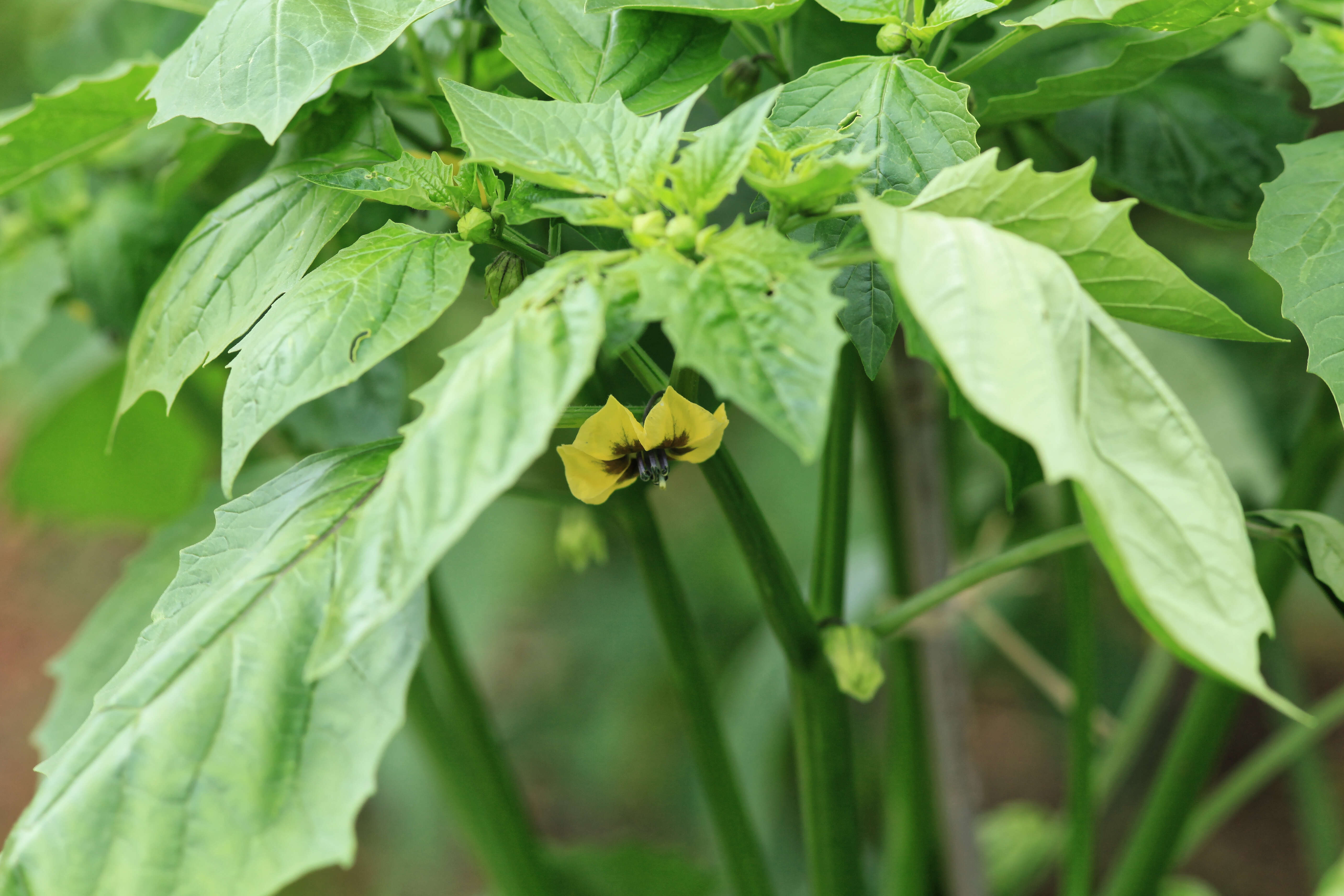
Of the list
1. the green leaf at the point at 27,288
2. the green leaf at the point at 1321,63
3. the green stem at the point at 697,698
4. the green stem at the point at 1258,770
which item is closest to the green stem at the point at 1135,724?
the green stem at the point at 1258,770

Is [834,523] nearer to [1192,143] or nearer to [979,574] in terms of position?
[979,574]

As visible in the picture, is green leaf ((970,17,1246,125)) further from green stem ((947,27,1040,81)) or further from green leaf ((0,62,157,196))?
green leaf ((0,62,157,196))

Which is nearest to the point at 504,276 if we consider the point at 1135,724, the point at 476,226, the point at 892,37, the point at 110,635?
the point at 476,226

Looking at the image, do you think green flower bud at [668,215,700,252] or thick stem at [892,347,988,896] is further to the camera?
thick stem at [892,347,988,896]

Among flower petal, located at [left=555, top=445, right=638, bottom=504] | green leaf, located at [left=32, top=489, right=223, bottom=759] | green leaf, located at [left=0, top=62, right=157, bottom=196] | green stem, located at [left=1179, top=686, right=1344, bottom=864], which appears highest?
green leaf, located at [left=0, top=62, right=157, bottom=196]

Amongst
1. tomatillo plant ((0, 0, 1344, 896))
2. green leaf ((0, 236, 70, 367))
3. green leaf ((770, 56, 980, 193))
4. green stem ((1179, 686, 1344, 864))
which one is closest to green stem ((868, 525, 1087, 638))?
tomatillo plant ((0, 0, 1344, 896))

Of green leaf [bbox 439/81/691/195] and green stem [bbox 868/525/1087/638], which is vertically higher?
green leaf [bbox 439/81/691/195]

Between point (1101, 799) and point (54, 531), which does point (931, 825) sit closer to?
point (1101, 799)
